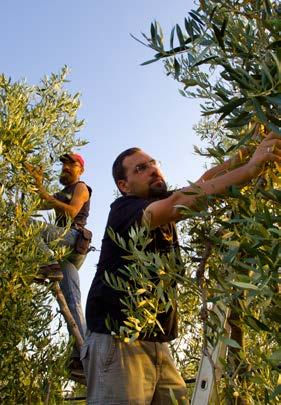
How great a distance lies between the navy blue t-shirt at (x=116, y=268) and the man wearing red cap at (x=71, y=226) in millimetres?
1576

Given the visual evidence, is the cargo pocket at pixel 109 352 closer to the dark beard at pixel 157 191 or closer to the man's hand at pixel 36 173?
the dark beard at pixel 157 191

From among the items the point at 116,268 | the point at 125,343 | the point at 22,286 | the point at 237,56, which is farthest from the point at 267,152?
the point at 22,286

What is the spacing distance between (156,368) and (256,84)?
7.50 ft

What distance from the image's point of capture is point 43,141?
5578 millimetres

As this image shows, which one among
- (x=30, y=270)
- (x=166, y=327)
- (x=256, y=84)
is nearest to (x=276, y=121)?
(x=256, y=84)

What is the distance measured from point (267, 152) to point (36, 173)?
331 centimetres

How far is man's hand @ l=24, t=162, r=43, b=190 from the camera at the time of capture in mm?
5258

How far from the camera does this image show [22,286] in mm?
5082

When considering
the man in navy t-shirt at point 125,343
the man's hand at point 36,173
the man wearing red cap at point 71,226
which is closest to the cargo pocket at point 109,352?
the man in navy t-shirt at point 125,343

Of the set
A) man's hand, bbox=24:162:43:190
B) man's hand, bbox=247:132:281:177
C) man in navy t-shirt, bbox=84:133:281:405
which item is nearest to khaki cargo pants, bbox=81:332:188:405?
man in navy t-shirt, bbox=84:133:281:405

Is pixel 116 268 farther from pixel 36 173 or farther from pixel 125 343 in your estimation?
pixel 36 173

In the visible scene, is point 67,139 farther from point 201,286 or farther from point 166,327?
point 201,286

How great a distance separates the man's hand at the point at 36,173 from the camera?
526 cm

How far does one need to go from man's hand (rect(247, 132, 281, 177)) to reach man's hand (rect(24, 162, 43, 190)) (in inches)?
126
